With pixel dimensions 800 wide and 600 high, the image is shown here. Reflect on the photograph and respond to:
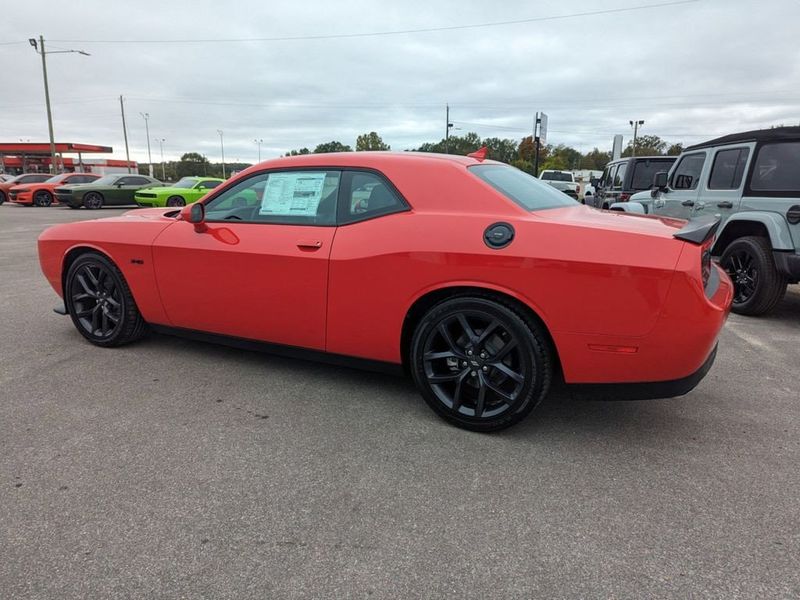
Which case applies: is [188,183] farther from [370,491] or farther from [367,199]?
[370,491]

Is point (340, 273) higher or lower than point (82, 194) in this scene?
higher

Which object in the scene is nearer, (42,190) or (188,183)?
(188,183)

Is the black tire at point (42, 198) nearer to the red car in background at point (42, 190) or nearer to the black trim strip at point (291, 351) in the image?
the red car in background at point (42, 190)

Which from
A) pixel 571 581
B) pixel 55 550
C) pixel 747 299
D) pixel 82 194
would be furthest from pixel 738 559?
pixel 82 194

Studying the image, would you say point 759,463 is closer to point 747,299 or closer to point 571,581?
point 571,581

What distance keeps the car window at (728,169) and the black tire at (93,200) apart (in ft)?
71.1

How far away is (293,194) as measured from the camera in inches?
135

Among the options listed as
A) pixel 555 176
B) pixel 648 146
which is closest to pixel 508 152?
pixel 648 146

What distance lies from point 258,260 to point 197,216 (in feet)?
1.98

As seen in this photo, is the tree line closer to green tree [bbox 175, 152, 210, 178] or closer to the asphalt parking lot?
green tree [bbox 175, 152, 210, 178]

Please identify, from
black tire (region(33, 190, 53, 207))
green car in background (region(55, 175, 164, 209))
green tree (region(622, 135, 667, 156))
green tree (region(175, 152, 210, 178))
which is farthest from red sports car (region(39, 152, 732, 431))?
green tree (region(175, 152, 210, 178))

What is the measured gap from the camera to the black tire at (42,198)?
22641mm

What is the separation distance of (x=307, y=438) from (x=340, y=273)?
949 millimetres

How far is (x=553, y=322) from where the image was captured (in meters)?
2.62
